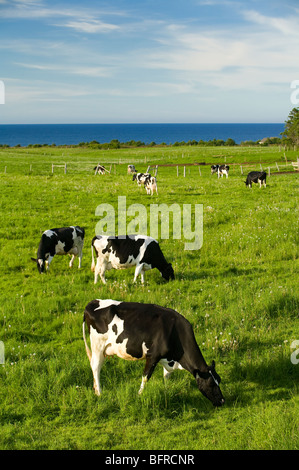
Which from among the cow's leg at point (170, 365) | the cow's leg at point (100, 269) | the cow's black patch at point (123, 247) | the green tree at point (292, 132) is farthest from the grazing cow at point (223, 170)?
the green tree at point (292, 132)

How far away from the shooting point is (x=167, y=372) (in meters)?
7.89

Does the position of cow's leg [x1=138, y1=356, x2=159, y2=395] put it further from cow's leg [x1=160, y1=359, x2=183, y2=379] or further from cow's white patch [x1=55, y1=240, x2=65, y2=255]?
cow's white patch [x1=55, y1=240, x2=65, y2=255]

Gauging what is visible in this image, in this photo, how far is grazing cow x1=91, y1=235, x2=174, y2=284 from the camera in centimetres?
1348

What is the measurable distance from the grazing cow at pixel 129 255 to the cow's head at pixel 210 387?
250 inches

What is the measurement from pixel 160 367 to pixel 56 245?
8.23 metres

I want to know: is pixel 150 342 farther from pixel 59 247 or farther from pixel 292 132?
pixel 292 132

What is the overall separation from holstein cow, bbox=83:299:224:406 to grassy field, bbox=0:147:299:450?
16.9 inches

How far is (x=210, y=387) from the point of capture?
23.5ft

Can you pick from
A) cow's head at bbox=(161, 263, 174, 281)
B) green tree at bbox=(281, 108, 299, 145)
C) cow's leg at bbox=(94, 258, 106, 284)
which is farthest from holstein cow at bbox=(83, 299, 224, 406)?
green tree at bbox=(281, 108, 299, 145)

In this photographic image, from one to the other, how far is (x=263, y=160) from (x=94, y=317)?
6476 centimetres

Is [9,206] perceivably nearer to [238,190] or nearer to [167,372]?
[238,190]

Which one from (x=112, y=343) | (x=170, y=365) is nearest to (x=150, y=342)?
(x=170, y=365)

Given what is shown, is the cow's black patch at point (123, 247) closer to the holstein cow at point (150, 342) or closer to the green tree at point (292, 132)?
the holstein cow at point (150, 342)

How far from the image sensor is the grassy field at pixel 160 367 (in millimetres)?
6582
